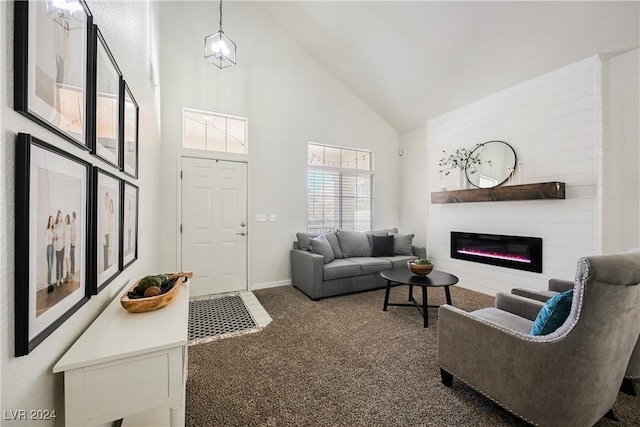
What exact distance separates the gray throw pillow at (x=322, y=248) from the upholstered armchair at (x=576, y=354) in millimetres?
2468

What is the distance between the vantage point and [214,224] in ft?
13.0

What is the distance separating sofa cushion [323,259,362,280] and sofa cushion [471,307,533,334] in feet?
6.46

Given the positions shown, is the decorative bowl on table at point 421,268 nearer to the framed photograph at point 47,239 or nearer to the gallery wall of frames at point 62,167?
the gallery wall of frames at point 62,167

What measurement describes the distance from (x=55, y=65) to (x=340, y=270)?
333 cm

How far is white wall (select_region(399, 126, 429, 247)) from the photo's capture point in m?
5.09

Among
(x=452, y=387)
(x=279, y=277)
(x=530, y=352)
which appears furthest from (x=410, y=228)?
(x=530, y=352)

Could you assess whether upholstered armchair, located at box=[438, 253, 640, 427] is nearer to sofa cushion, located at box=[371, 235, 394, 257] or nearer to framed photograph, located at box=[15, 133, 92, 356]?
framed photograph, located at box=[15, 133, 92, 356]

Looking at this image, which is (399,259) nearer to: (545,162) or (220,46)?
(545,162)

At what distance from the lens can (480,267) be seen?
160 inches

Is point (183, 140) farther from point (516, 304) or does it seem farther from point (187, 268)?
point (516, 304)

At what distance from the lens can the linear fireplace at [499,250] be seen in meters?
3.46

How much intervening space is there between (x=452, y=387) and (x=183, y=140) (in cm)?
406

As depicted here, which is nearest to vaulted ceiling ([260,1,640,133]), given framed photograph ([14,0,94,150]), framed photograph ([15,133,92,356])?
framed photograph ([14,0,94,150])

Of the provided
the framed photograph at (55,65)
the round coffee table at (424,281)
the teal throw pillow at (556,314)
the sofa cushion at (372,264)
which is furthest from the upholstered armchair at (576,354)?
the sofa cushion at (372,264)
